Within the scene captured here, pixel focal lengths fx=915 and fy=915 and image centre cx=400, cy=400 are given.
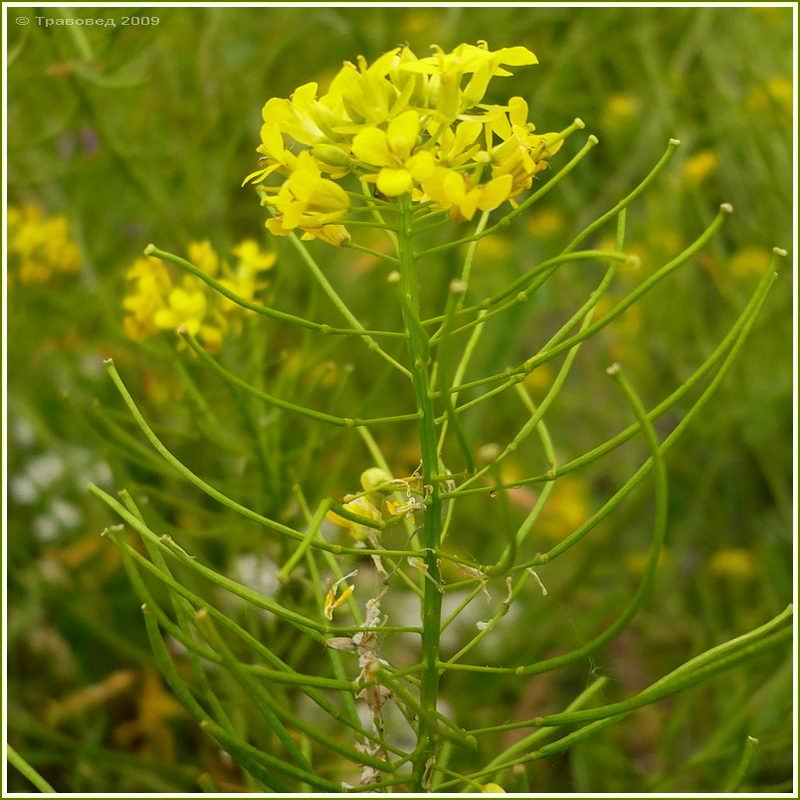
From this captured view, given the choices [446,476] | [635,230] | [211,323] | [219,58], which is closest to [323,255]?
[219,58]

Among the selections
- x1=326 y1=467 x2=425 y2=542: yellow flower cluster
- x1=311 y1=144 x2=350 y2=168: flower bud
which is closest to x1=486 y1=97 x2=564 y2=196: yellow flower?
x1=311 y1=144 x2=350 y2=168: flower bud

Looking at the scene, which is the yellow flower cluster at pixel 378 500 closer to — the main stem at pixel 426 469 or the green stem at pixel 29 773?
the main stem at pixel 426 469

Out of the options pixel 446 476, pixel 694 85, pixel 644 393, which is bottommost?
pixel 644 393

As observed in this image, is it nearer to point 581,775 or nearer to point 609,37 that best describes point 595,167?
point 609,37

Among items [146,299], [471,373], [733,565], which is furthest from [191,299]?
[733,565]

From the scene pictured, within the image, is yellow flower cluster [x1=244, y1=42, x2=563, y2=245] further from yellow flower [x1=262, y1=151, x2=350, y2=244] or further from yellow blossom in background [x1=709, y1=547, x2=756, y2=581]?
yellow blossom in background [x1=709, y1=547, x2=756, y2=581]
